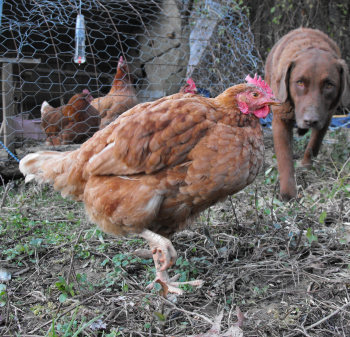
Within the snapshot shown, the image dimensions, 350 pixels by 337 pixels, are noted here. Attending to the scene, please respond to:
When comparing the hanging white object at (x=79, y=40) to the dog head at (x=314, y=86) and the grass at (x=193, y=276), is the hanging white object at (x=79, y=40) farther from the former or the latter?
the dog head at (x=314, y=86)

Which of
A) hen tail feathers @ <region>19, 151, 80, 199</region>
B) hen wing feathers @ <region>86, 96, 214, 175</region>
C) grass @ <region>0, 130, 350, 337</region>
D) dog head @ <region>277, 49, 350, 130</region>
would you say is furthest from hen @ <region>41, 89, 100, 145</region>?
hen wing feathers @ <region>86, 96, 214, 175</region>

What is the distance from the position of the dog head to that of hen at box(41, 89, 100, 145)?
239 centimetres

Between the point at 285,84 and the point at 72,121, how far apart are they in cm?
273

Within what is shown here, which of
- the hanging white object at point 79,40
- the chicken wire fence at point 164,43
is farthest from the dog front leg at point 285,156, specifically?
the hanging white object at point 79,40

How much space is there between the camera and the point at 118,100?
496 centimetres

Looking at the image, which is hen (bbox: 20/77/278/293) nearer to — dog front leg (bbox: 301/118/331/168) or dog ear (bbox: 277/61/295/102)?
dog ear (bbox: 277/61/295/102)

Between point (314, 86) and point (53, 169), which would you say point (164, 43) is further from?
point (53, 169)

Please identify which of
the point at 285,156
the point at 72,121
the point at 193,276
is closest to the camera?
the point at 193,276

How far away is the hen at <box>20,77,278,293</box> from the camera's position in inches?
72.3

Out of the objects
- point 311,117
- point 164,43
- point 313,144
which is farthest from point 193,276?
point 164,43

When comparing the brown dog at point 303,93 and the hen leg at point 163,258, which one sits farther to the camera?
the brown dog at point 303,93

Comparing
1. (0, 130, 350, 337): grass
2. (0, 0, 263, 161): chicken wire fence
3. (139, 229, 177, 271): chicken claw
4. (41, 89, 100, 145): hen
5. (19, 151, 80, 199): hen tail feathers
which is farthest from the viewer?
(41, 89, 100, 145): hen

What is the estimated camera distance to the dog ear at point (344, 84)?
370cm

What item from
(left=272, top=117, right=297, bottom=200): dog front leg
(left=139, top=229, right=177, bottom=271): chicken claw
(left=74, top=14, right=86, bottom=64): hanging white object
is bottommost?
(left=272, top=117, right=297, bottom=200): dog front leg
